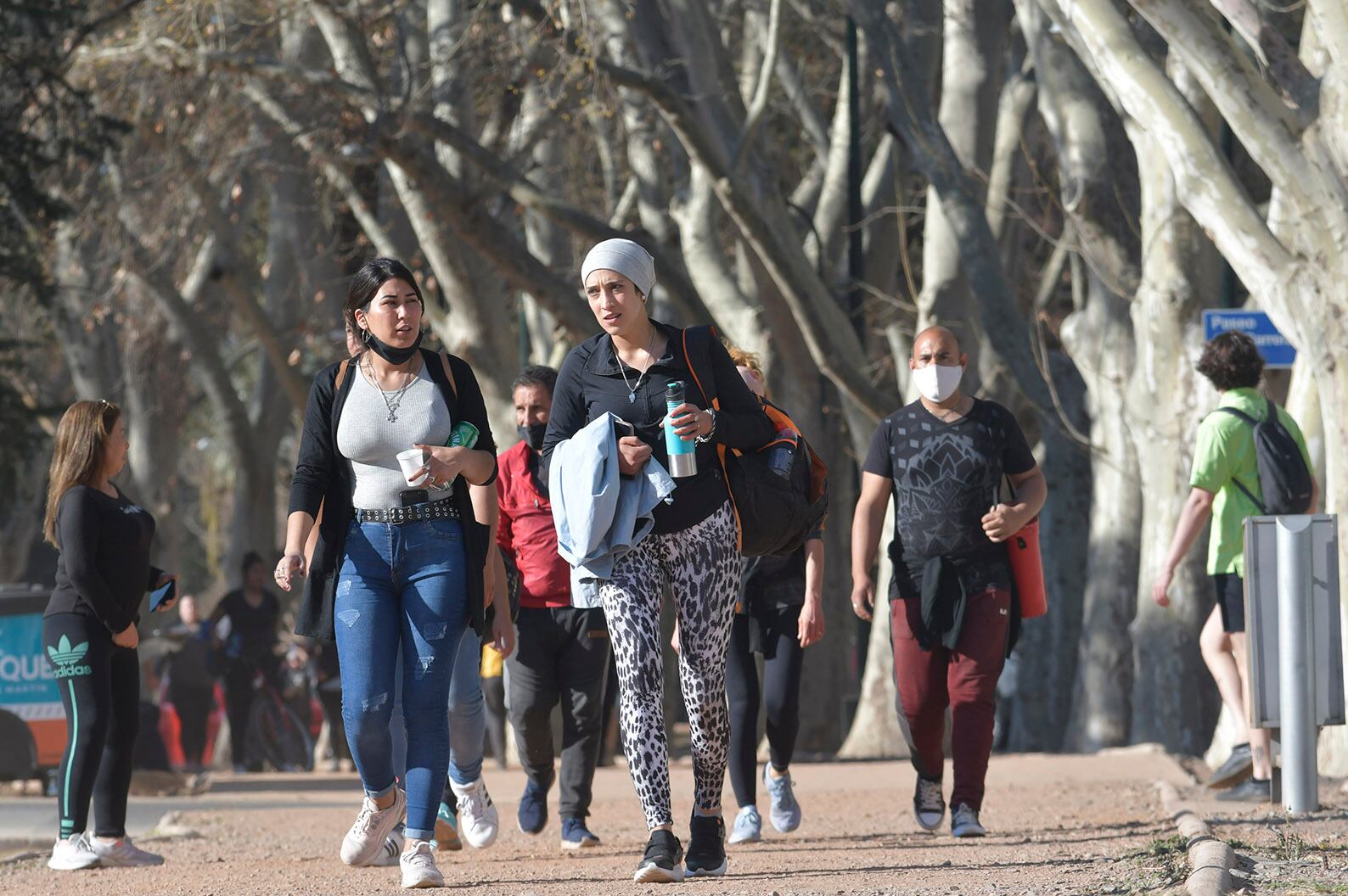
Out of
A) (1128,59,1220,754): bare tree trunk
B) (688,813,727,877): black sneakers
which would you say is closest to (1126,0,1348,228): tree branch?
(688,813,727,877): black sneakers

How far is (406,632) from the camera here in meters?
6.23

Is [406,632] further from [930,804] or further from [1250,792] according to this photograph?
[1250,792]

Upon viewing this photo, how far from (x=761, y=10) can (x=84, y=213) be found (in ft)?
19.7

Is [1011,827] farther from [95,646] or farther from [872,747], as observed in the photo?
[872,747]

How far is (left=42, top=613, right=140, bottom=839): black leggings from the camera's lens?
764 cm

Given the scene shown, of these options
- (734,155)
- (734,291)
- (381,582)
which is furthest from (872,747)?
(381,582)

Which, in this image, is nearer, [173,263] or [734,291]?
[734,291]

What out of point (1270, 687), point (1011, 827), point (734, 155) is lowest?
point (1011, 827)

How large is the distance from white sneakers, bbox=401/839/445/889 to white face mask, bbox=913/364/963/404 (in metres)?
2.66

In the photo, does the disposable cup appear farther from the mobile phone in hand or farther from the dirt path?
the mobile phone in hand

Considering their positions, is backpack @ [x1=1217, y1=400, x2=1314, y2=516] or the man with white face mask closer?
the man with white face mask

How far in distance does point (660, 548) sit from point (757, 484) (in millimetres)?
365

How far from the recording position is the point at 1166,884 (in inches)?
224

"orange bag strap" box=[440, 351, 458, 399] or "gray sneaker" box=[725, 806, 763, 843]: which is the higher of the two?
"orange bag strap" box=[440, 351, 458, 399]
